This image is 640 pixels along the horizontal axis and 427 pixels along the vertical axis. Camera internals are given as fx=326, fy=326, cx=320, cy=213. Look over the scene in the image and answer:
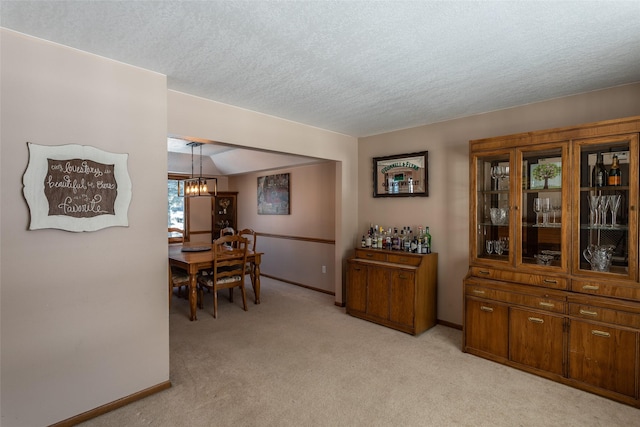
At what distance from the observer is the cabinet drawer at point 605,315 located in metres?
2.31

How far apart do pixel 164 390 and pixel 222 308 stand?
1969 millimetres

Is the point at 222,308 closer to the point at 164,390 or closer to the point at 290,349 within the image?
the point at 290,349

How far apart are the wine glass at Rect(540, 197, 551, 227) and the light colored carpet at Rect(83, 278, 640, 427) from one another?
1.31m

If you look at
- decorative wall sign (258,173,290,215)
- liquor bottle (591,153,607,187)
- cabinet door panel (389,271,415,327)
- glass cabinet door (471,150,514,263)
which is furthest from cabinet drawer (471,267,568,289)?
decorative wall sign (258,173,290,215)

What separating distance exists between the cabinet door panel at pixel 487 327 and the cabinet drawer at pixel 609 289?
573 millimetres

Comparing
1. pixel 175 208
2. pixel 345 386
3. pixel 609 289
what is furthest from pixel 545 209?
pixel 175 208

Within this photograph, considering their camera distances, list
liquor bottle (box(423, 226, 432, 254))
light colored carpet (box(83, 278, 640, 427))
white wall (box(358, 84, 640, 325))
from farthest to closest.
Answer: liquor bottle (box(423, 226, 432, 254)) → white wall (box(358, 84, 640, 325)) → light colored carpet (box(83, 278, 640, 427))

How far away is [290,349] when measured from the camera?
10.6 feet

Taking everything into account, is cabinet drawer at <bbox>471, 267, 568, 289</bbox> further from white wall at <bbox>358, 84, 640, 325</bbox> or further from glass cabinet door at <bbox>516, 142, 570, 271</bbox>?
white wall at <bbox>358, 84, 640, 325</bbox>

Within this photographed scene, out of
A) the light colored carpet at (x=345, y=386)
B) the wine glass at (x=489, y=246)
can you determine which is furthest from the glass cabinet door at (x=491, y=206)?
the light colored carpet at (x=345, y=386)

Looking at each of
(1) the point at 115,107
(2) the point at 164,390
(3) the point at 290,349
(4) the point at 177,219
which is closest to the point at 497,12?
(1) the point at 115,107

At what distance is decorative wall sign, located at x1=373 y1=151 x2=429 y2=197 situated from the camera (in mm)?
4008

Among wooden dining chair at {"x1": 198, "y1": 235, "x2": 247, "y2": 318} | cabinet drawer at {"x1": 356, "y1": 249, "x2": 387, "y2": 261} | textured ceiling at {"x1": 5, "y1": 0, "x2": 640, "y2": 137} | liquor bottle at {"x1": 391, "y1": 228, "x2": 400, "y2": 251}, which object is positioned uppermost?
textured ceiling at {"x1": 5, "y1": 0, "x2": 640, "y2": 137}

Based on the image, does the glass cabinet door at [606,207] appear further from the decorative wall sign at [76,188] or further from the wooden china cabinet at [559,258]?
the decorative wall sign at [76,188]
